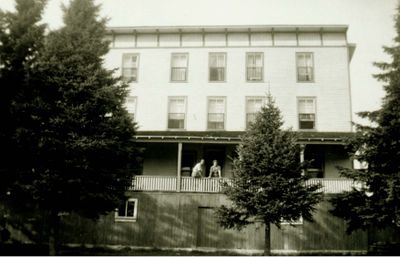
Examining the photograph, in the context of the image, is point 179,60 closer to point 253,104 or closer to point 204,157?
point 253,104

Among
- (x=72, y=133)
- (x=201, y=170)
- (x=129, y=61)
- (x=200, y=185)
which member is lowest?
(x=200, y=185)

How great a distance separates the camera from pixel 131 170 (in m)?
18.5

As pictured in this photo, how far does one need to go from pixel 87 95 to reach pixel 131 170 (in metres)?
3.79

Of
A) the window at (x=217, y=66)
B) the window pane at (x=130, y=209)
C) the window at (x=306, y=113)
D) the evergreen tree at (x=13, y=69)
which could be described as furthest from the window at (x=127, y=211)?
the window at (x=306, y=113)

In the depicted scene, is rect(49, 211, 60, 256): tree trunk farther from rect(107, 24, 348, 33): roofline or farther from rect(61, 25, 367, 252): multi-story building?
rect(107, 24, 348, 33): roofline

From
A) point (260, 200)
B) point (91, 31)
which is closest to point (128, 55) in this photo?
point (91, 31)

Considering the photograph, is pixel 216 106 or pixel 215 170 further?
pixel 216 106

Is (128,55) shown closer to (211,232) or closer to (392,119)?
(211,232)

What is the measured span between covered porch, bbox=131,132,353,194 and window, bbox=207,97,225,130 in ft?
5.26

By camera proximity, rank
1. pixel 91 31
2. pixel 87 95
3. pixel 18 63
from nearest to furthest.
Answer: pixel 18 63 < pixel 87 95 < pixel 91 31

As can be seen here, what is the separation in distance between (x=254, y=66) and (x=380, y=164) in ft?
41.4

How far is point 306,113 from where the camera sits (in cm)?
2659

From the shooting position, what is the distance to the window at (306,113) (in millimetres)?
26453

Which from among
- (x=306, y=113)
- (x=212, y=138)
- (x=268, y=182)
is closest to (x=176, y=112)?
(x=212, y=138)
